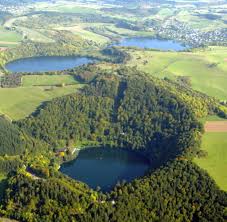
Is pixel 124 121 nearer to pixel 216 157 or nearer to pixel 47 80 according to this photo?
pixel 216 157

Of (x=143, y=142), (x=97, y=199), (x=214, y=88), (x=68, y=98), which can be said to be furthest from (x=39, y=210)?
(x=214, y=88)

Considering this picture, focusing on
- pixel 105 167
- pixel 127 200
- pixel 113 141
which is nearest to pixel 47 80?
pixel 113 141

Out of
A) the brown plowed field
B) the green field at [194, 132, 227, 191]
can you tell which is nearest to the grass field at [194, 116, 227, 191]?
the green field at [194, 132, 227, 191]

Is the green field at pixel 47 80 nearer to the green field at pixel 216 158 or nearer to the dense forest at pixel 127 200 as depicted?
the green field at pixel 216 158

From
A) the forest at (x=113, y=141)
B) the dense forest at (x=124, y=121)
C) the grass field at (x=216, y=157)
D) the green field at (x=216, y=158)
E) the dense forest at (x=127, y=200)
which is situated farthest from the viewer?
the dense forest at (x=124, y=121)

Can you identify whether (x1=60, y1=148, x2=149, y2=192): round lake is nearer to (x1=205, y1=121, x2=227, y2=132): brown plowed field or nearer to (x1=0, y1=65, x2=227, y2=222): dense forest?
(x1=0, y1=65, x2=227, y2=222): dense forest

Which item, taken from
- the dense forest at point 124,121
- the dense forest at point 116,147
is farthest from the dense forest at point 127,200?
the dense forest at point 124,121

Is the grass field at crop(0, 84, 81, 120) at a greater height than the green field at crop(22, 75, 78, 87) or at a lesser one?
greater
